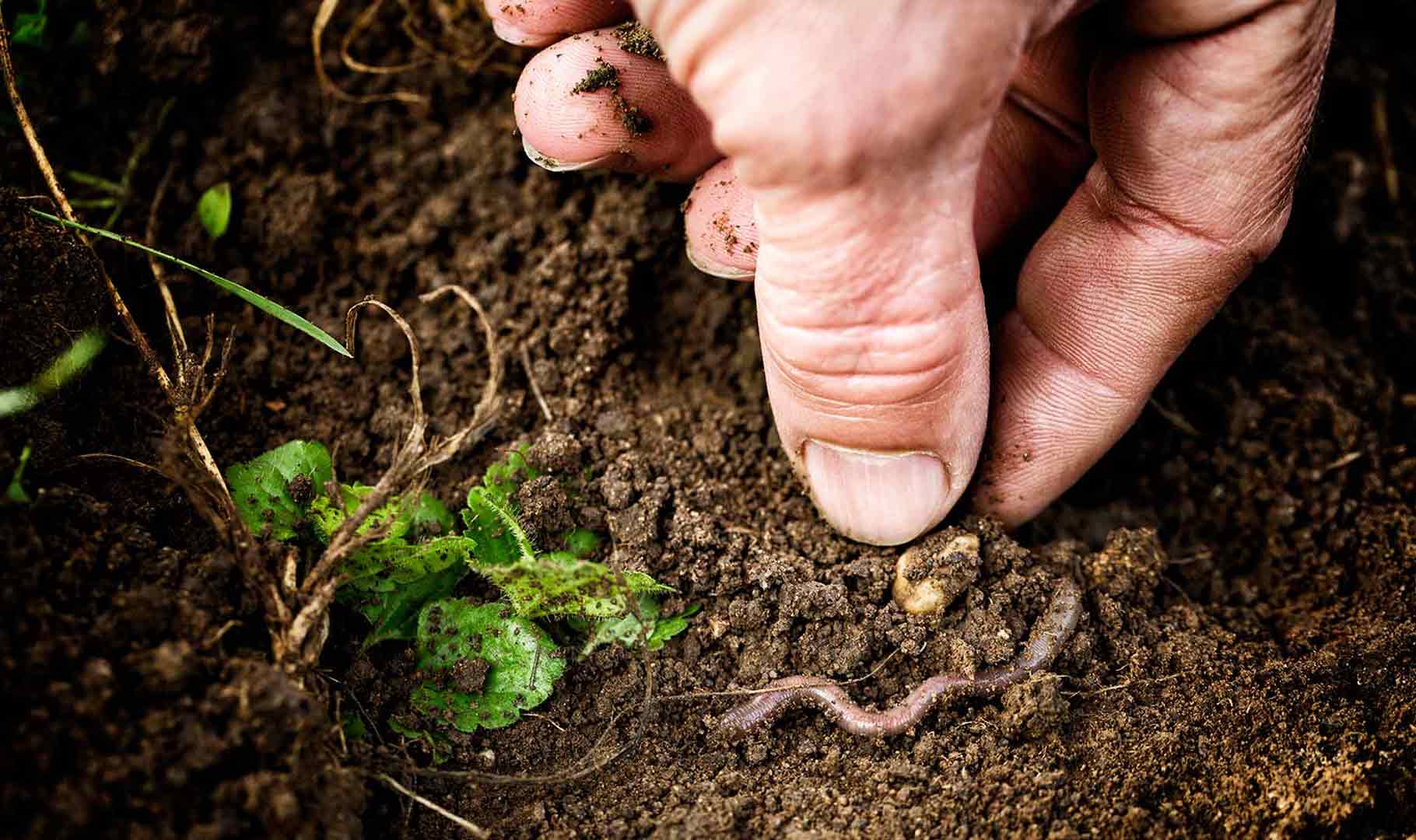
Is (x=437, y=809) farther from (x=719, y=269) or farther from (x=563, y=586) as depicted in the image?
(x=719, y=269)

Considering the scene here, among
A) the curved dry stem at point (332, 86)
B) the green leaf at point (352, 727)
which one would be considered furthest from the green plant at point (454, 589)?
the curved dry stem at point (332, 86)

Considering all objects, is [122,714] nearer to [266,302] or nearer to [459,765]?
[459,765]

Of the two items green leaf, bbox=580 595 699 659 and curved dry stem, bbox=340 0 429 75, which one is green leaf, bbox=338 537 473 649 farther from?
curved dry stem, bbox=340 0 429 75

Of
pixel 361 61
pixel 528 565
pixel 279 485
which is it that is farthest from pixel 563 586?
pixel 361 61

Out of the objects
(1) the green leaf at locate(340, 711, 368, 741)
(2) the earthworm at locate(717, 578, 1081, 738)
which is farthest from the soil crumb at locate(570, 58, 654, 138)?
(1) the green leaf at locate(340, 711, 368, 741)

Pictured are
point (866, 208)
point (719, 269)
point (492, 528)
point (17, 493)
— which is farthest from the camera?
point (719, 269)
